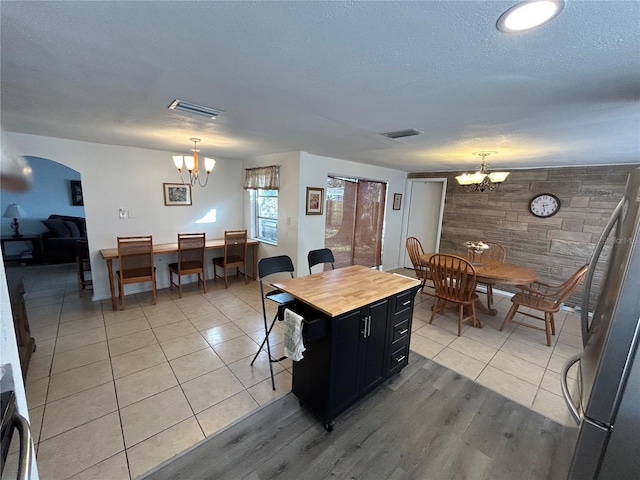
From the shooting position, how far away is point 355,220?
4.93 m

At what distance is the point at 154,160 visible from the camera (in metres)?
3.90

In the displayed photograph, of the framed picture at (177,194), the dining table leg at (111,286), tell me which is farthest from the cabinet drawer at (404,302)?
the framed picture at (177,194)

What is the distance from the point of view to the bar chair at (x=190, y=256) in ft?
12.5

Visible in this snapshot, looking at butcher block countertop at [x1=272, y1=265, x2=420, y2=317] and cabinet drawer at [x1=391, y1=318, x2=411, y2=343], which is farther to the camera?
Answer: cabinet drawer at [x1=391, y1=318, x2=411, y2=343]

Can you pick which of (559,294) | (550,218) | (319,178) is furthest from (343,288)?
(550,218)

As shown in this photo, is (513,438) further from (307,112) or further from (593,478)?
(307,112)

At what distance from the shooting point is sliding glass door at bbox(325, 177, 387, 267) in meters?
4.52

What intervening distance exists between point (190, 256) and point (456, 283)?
150 inches

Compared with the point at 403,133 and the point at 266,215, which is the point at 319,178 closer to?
the point at 266,215

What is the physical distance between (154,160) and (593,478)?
197 inches

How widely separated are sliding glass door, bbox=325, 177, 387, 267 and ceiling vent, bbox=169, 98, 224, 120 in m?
2.54

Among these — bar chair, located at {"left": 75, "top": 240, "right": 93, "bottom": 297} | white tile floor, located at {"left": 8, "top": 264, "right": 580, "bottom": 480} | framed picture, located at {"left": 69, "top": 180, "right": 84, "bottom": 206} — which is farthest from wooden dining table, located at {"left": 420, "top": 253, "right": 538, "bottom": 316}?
framed picture, located at {"left": 69, "top": 180, "right": 84, "bottom": 206}

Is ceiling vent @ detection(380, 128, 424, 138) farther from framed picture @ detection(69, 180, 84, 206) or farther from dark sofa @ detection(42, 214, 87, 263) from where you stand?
framed picture @ detection(69, 180, 84, 206)

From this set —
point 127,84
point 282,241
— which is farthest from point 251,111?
point 282,241
